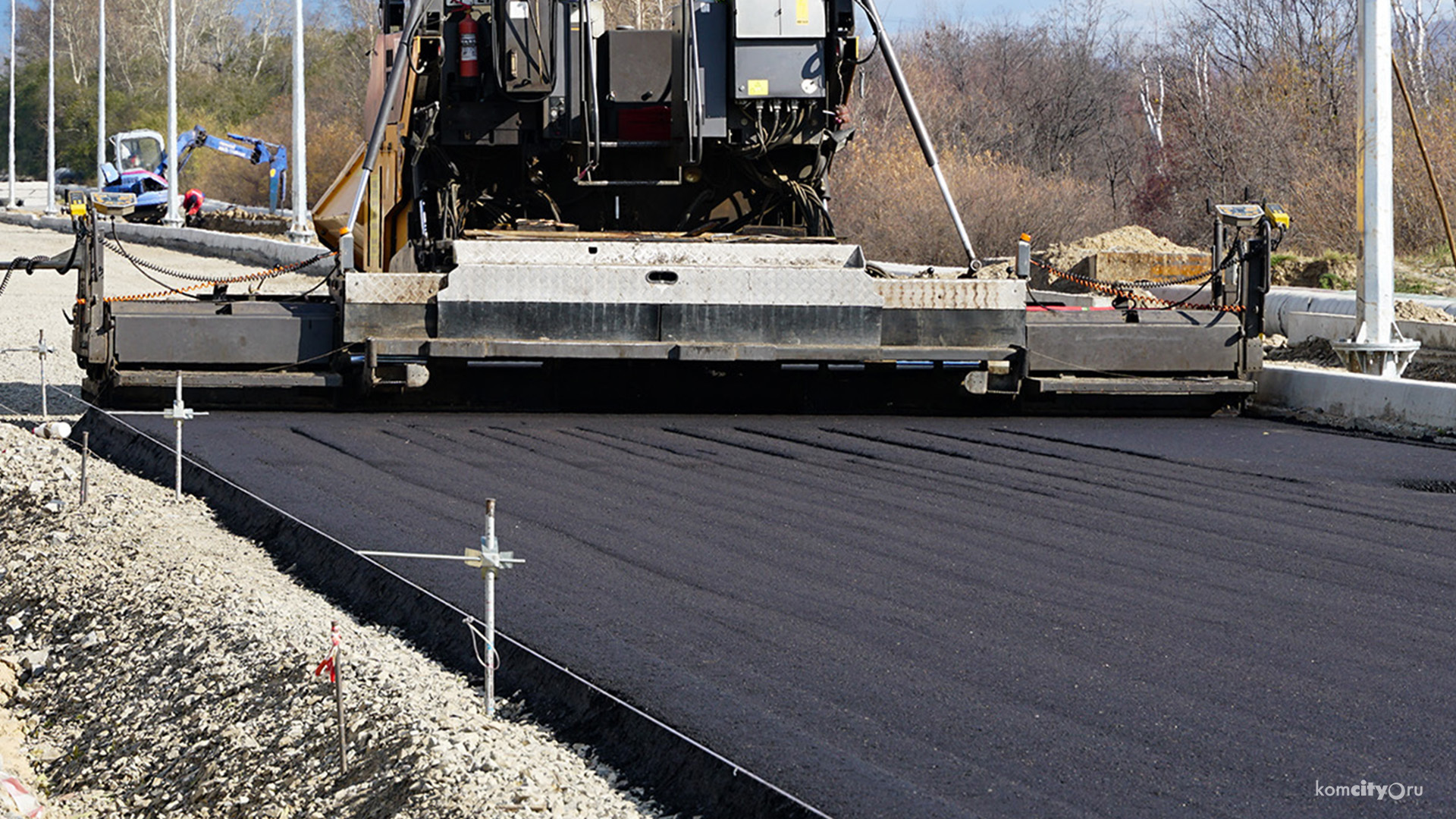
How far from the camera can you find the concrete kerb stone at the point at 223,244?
3297cm

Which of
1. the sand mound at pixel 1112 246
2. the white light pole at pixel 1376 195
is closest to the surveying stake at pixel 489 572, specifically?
the white light pole at pixel 1376 195

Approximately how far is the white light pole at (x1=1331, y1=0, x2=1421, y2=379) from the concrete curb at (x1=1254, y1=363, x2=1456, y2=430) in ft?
0.82

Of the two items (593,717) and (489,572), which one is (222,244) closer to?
(489,572)

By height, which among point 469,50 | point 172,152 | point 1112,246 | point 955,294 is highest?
point 172,152

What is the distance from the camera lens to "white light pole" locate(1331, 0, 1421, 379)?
13.0m

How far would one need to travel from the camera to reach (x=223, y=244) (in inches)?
1483

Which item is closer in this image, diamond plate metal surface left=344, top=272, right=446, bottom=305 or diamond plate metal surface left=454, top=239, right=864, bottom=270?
diamond plate metal surface left=344, top=272, right=446, bottom=305

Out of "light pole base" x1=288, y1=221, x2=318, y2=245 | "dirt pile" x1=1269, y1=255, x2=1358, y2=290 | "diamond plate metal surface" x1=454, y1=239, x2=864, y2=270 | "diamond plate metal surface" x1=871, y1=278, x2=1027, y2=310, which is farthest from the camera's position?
"light pole base" x1=288, y1=221, x2=318, y2=245

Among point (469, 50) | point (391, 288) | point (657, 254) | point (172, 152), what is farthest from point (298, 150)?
point (657, 254)

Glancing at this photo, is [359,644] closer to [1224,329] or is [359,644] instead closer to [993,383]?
[993,383]

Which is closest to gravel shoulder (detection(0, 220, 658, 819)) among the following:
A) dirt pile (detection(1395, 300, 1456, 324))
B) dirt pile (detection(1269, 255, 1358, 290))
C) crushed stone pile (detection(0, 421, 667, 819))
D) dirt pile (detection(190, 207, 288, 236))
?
crushed stone pile (detection(0, 421, 667, 819))

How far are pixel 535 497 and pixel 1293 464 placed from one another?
4357 millimetres

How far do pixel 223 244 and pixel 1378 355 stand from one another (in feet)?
96.5

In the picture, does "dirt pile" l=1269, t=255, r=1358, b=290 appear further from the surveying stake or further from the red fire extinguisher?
the surveying stake
